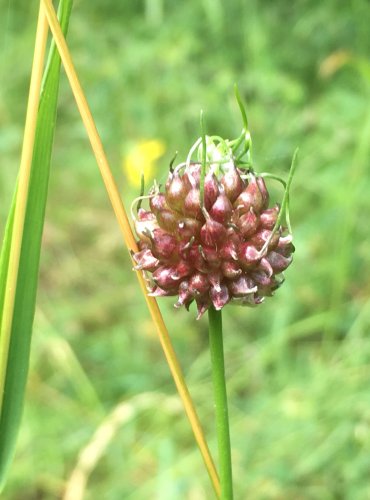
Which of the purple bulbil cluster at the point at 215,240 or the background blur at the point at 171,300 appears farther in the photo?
the background blur at the point at 171,300

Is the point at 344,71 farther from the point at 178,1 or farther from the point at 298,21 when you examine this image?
the point at 178,1

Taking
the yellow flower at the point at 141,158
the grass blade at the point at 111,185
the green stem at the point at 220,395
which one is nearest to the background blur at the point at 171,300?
the yellow flower at the point at 141,158

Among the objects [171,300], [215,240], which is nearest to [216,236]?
[215,240]

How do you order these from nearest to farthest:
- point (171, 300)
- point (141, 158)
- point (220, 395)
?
point (220, 395) → point (171, 300) → point (141, 158)

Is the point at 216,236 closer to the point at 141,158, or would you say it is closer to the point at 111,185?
the point at 111,185

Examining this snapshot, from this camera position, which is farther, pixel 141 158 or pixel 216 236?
pixel 141 158

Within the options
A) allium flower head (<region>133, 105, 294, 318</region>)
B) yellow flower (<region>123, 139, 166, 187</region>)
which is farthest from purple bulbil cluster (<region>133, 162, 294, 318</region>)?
yellow flower (<region>123, 139, 166, 187</region>)

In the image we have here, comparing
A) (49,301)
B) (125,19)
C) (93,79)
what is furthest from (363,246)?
(125,19)

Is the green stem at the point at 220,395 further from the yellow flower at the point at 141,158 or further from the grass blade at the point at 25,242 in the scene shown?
the yellow flower at the point at 141,158

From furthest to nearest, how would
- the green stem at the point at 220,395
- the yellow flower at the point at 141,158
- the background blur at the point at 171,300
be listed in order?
1. the yellow flower at the point at 141,158
2. the background blur at the point at 171,300
3. the green stem at the point at 220,395
